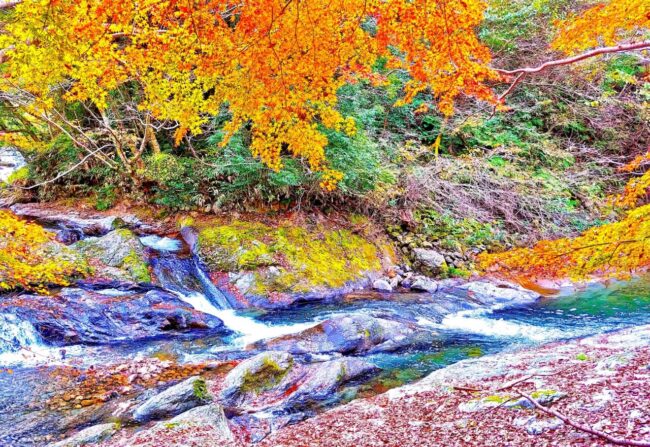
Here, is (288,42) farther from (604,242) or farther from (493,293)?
(493,293)

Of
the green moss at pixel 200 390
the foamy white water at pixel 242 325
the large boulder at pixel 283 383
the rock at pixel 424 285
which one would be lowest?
the rock at pixel 424 285

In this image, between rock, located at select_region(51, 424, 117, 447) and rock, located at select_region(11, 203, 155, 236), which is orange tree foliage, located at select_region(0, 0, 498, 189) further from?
rock, located at select_region(11, 203, 155, 236)

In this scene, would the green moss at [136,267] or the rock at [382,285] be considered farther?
the rock at [382,285]

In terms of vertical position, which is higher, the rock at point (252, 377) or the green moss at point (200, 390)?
the green moss at point (200, 390)

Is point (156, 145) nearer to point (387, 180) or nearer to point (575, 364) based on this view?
point (387, 180)

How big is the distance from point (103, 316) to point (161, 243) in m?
3.18

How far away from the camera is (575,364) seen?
5.00 metres

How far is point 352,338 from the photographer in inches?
272

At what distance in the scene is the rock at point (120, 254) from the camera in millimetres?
8501

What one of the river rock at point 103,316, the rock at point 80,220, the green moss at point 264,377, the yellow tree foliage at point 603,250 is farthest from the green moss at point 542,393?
the rock at point 80,220

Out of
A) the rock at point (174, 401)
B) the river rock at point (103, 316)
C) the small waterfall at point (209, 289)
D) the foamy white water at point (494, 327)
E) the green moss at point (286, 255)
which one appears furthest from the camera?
the green moss at point (286, 255)

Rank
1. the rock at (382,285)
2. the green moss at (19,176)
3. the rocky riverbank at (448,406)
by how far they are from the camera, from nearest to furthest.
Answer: the rocky riverbank at (448,406)
the rock at (382,285)
the green moss at (19,176)

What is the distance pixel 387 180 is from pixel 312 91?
21.8 feet

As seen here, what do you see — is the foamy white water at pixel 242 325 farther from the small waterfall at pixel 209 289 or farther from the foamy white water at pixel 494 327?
the foamy white water at pixel 494 327
